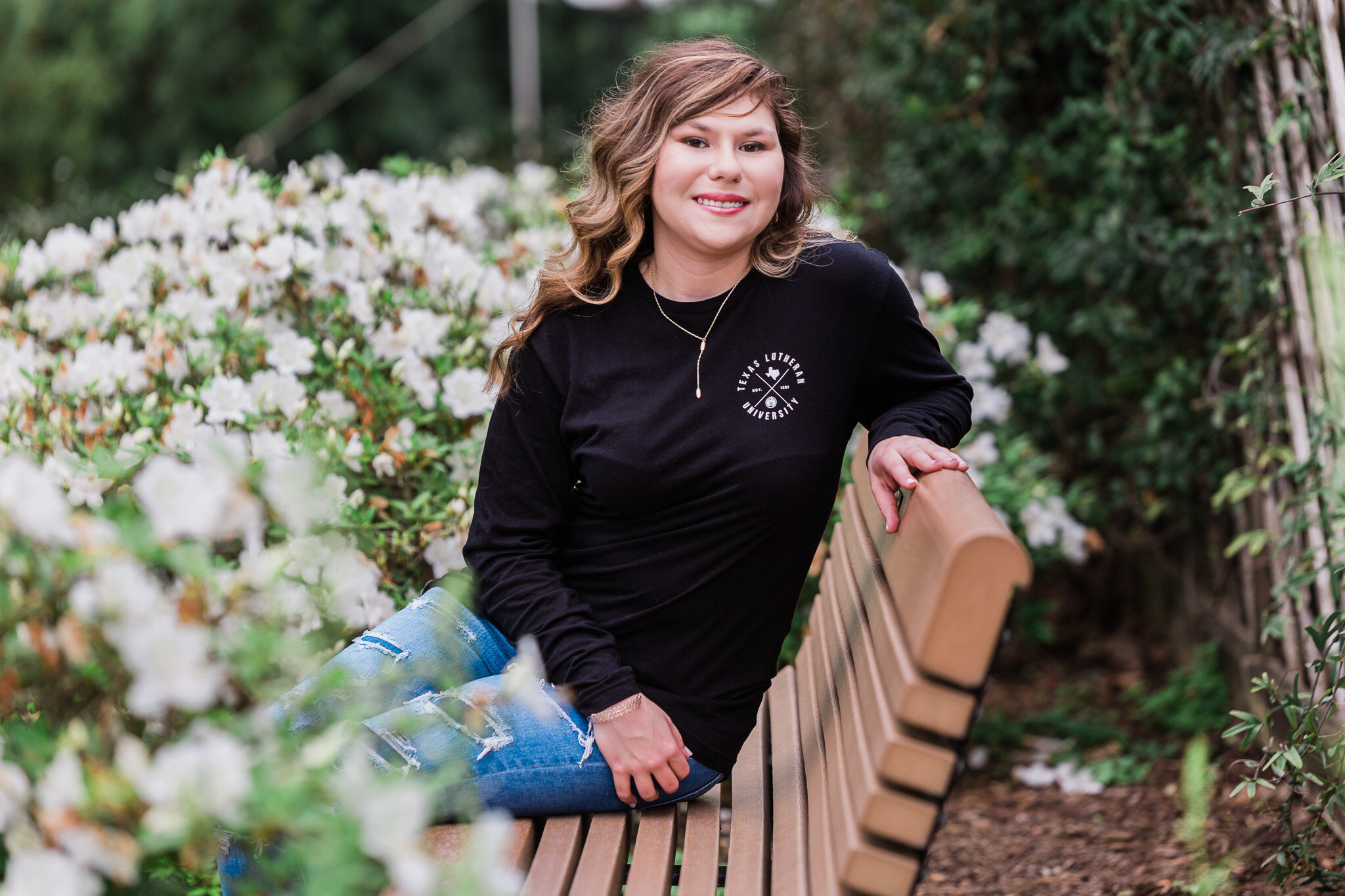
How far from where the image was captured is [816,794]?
1823 mm

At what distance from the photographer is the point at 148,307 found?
3.06 m

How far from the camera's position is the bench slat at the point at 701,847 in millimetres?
1680

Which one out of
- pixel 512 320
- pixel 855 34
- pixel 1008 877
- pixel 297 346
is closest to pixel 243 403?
pixel 297 346

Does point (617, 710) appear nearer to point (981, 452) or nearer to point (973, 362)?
point (981, 452)

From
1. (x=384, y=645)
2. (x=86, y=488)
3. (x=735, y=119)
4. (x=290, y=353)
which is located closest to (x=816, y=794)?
(x=384, y=645)

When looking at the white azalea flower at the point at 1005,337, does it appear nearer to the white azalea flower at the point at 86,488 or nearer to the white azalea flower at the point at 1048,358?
the white azalea flower at the point at 1048,358

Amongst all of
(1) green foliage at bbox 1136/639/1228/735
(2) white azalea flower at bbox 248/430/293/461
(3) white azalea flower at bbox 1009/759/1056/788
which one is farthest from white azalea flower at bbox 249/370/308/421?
(1) green foliage at bbox 1136/639/1228/735

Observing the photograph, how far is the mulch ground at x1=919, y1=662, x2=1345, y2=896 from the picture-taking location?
8.50 ft

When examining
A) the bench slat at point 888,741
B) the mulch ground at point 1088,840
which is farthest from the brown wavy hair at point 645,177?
the mulch ground at point 1088,840

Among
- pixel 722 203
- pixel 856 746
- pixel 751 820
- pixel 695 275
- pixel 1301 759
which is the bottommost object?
pixel 1301 759

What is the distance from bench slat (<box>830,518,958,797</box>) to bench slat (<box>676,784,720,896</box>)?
0.29 m

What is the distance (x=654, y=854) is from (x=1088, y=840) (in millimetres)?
1566

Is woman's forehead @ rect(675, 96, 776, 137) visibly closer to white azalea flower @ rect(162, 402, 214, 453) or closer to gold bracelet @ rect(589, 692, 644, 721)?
gold bracelet @ rect(589, 692, 644, 721)

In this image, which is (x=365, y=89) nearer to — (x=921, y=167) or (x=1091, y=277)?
(x=921, y=167)
